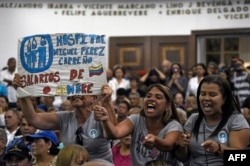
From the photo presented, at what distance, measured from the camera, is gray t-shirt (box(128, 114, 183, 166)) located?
532 cm

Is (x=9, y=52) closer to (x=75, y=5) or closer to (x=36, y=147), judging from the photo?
(x=75, y=5)

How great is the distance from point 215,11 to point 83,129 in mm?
9707

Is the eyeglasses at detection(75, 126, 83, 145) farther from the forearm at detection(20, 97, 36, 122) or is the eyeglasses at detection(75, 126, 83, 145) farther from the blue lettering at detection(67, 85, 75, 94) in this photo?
the forearm at detection(20, 97, 36, 122)

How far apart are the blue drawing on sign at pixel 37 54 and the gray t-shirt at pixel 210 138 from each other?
5.00 feet

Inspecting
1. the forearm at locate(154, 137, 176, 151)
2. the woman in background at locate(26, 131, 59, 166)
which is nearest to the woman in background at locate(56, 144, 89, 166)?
the forearm at locate(154, 137, 176, 151)

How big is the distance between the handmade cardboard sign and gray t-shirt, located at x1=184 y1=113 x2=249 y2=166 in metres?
1.10

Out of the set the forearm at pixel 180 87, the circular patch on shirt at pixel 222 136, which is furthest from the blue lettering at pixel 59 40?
the forearm at pixel 180 87

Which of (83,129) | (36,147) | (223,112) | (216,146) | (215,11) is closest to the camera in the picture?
(216,146)

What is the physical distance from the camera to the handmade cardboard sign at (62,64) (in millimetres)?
5727

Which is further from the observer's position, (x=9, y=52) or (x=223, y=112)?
(x=9, y=52)

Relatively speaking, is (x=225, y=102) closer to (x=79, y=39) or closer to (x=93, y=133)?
(x=93, y=133)

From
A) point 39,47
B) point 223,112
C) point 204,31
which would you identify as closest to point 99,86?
point 39,47

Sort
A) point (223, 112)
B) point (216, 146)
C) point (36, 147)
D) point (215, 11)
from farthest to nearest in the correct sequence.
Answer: point (215, 11) < point (36, 147) < point (223, 112) < point (216, 146)

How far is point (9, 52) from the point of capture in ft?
50.2
